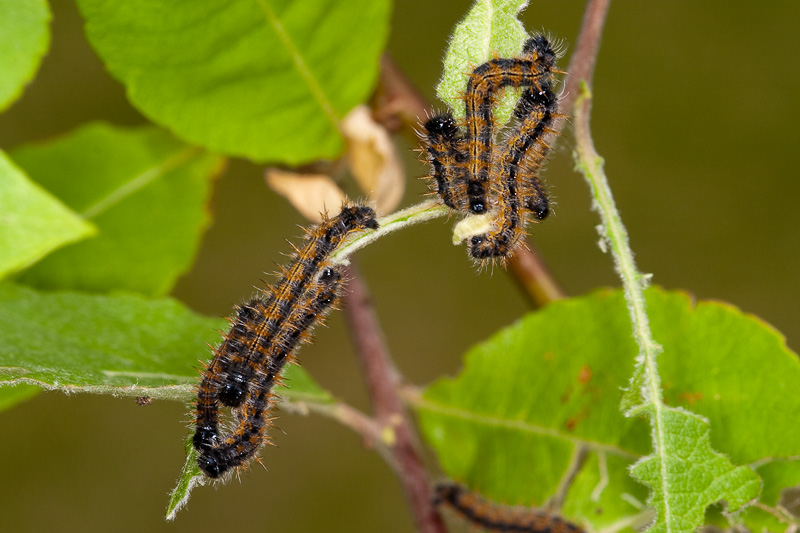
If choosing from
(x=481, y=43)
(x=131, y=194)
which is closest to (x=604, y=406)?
(x=481, y=43)

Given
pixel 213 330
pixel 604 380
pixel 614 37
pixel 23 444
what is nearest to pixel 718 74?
pixel 614 37

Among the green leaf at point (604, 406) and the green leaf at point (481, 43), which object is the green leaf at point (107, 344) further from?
the green leaf at point (481, 43)

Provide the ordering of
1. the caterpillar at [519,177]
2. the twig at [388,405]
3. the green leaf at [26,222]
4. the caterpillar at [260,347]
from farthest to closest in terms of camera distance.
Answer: the twig at [388,405], the caterpillar at [260,347], the caterpillar at [519,177], the green leaf at [26,222]

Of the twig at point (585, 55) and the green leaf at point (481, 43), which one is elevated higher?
the twig at point (585, 55)

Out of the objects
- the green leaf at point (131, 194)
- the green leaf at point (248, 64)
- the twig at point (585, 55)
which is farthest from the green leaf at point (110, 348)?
the twig at point (585, 55)

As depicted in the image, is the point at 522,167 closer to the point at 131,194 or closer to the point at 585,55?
the point at 585,55
